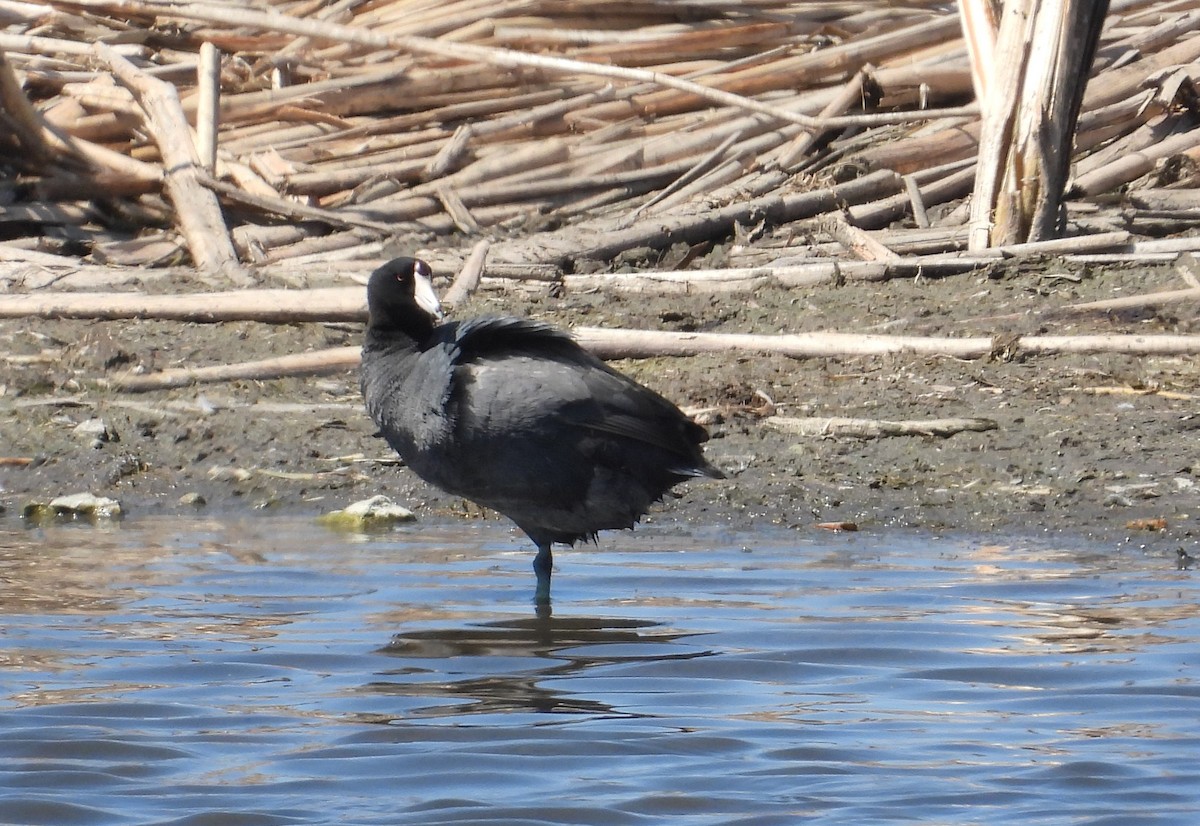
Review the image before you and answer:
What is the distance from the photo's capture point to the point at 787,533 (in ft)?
22.6

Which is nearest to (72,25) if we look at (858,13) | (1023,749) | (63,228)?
(63,228)

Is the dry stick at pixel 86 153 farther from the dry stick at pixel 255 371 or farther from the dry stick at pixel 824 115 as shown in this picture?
the dry stick at pixel 824 115

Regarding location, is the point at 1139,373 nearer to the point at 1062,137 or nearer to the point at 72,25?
the point at 1062,137

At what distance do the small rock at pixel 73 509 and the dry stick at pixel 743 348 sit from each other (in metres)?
1.07

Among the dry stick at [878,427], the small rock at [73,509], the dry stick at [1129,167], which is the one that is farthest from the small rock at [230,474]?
the dry stick at [1129,167]

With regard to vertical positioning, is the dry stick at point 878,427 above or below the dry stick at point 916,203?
below

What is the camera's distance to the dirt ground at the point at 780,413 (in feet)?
23.2

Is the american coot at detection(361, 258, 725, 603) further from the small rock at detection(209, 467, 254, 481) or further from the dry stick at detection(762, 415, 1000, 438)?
the small rock at detection(209, 467, 254, 481)

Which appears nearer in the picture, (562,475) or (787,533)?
(562,475)

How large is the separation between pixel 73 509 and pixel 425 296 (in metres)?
2.13

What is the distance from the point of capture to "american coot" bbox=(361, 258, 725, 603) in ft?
19.0

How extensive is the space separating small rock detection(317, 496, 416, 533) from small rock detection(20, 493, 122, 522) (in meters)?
0.89

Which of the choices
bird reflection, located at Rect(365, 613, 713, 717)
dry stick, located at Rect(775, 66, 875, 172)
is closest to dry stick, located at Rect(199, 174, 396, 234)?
dry stick, located at Rect(775, 66, 875, 172)

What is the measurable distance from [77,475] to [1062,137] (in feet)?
16.3
